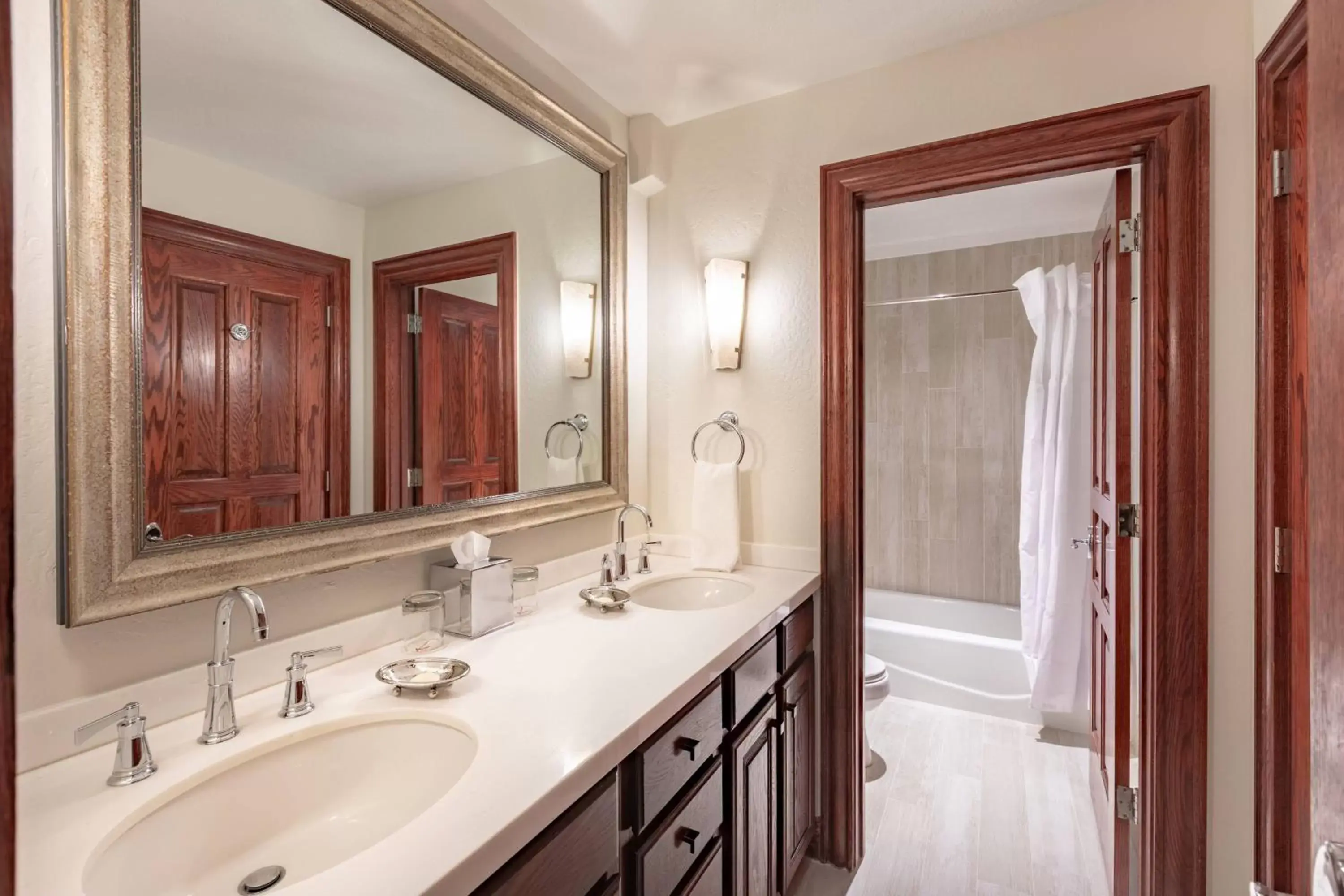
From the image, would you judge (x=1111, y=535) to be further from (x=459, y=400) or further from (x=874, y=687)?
(x=459, y=400)

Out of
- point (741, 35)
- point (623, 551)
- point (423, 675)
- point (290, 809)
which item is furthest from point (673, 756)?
point (741, 35)

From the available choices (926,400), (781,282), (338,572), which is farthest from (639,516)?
(926,400)

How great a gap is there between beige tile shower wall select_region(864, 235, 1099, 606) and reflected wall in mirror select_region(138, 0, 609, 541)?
2396 millimetres

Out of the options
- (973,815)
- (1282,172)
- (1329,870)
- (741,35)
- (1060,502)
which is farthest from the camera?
(1060,502)

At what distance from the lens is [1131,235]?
1625 millimetres

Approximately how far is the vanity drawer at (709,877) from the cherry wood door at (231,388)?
0.98 metres

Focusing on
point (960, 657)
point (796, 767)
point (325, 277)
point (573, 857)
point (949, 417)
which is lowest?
point (960, 657)

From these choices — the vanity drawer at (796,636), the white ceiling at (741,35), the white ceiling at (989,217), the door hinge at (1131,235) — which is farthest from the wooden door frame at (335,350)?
the white ceiling at (989,217)

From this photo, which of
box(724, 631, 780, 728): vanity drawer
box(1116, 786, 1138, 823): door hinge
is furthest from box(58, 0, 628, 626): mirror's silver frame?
box(1116, 786, 1138, 823): door hinge

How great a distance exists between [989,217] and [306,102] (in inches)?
115

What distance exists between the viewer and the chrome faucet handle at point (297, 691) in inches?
38.6

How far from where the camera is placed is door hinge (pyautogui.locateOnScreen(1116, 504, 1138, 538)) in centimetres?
163

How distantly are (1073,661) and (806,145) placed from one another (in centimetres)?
234

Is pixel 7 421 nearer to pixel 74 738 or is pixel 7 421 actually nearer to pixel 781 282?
pixel 74 738
